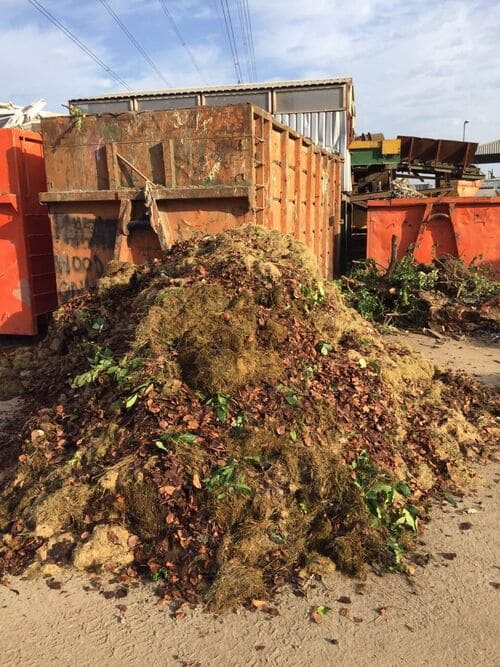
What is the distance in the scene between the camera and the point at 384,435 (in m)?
4.06

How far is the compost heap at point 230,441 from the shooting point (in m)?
3.17

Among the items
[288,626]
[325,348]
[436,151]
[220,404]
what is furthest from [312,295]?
[436,151]

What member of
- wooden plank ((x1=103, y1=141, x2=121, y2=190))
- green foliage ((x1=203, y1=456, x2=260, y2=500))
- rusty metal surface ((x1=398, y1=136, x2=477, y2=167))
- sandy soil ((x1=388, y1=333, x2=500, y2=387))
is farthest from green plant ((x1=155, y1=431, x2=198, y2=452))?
rusty metal surface ((x1=398, y1=136, x2=477, y2=167))

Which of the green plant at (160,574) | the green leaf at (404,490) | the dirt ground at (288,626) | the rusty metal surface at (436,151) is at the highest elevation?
the rusty metal surface at (436,151)

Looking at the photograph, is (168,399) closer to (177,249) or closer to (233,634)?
(233,634)

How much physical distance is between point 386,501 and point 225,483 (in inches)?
39.0

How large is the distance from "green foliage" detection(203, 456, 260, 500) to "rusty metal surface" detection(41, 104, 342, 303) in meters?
3.07

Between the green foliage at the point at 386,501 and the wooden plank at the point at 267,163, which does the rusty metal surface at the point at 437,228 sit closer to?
the wooden plank at the point at 267,163

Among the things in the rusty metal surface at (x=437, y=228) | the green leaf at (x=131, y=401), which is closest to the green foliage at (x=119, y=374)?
the green leaf at (x=131, y=401)

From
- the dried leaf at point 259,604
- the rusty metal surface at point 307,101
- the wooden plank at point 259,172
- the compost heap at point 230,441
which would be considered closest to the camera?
the dried leaf at point 259,604

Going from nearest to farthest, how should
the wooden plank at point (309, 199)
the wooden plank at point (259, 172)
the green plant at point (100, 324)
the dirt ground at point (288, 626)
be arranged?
the dirt ground at point (288, 626)
the green plant at point (100, 324)
the wooden plank at point (259, 172)
the wooden plank at point (309, 199)

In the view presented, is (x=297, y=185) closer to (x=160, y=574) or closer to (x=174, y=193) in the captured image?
(x=174, y=193)

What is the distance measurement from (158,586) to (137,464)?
0.70 meters

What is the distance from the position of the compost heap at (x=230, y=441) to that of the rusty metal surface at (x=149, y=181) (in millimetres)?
766
